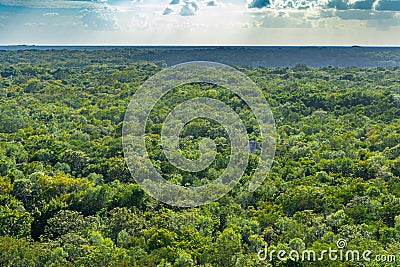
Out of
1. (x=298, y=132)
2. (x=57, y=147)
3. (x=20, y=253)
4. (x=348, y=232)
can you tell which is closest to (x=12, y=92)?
(x=57, y=147)

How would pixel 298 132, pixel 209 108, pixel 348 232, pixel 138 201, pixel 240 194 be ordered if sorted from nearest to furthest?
pixel 348 232 → pixel 138 201 → pixel 240 194 → pixel 298 132 → pixel 209 108

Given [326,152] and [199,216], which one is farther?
[326,152]

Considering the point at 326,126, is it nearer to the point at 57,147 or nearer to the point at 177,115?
the point at 177,115

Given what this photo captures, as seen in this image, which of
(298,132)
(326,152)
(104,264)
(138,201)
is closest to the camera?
(104,264)

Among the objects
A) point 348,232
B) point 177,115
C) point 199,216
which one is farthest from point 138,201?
point 177,115

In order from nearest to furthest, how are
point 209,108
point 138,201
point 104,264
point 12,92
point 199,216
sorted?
point 104,264
point 199,216
point 138,201
point 209,108
point 12,92

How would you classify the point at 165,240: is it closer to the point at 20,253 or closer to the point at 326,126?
the point at 20,253
